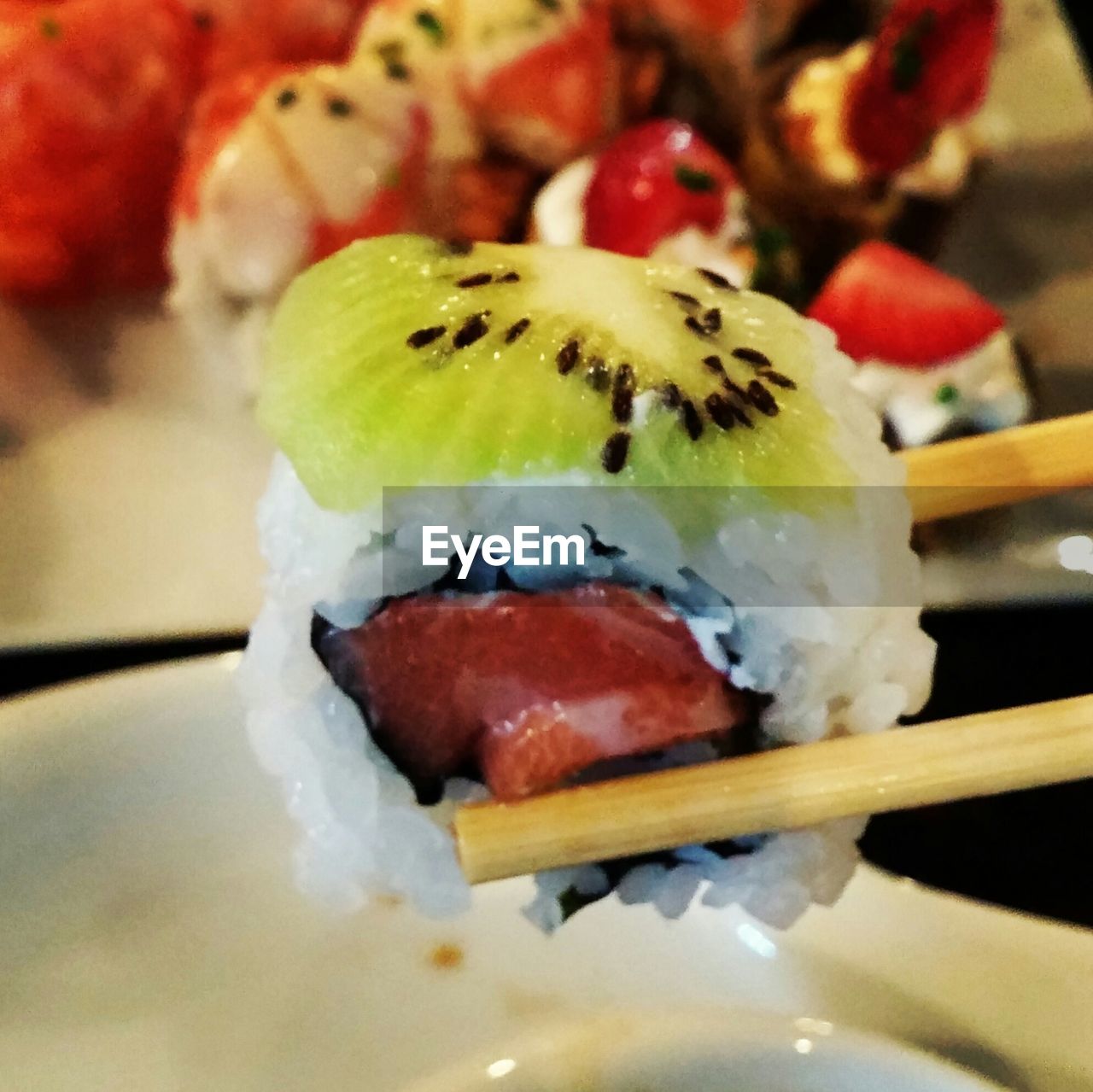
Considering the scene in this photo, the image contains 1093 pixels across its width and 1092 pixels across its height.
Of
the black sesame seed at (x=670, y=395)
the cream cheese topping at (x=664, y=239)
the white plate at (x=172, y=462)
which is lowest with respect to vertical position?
the white plate at (x=172, y=462)

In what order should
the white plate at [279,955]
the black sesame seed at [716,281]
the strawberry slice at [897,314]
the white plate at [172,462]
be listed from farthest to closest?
1. the strawberry slice at [897,314]
2. the white plate at [172,462]
3. the white plate at [279,955]
4. the black sesame seed at [716,281]

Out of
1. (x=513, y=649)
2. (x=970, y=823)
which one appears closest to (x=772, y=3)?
(x=970, y=823)

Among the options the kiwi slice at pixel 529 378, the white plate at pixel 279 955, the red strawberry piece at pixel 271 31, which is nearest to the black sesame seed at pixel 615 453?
the kiwi slice at pixel 529 378

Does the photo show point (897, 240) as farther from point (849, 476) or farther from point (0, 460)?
point (0, 460)

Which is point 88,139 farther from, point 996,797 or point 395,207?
point 996,797

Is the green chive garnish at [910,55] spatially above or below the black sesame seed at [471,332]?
above

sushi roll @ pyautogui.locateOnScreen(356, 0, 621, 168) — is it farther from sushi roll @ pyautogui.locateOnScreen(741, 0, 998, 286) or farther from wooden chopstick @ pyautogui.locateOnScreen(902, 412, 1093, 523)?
wooden chopstick @ pyautogui.locateOnScreen(902, 412, 1093, 523)

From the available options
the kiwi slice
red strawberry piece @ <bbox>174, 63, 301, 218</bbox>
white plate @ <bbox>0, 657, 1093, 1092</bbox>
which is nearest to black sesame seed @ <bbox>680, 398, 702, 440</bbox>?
the kiwi slice

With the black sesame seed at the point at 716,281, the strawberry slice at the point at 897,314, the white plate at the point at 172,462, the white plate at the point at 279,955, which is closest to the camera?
the black sesame seed at the point at 716,281

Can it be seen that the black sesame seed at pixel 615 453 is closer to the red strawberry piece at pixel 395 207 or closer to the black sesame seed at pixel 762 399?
the black sesame seed at pixel 762 399
